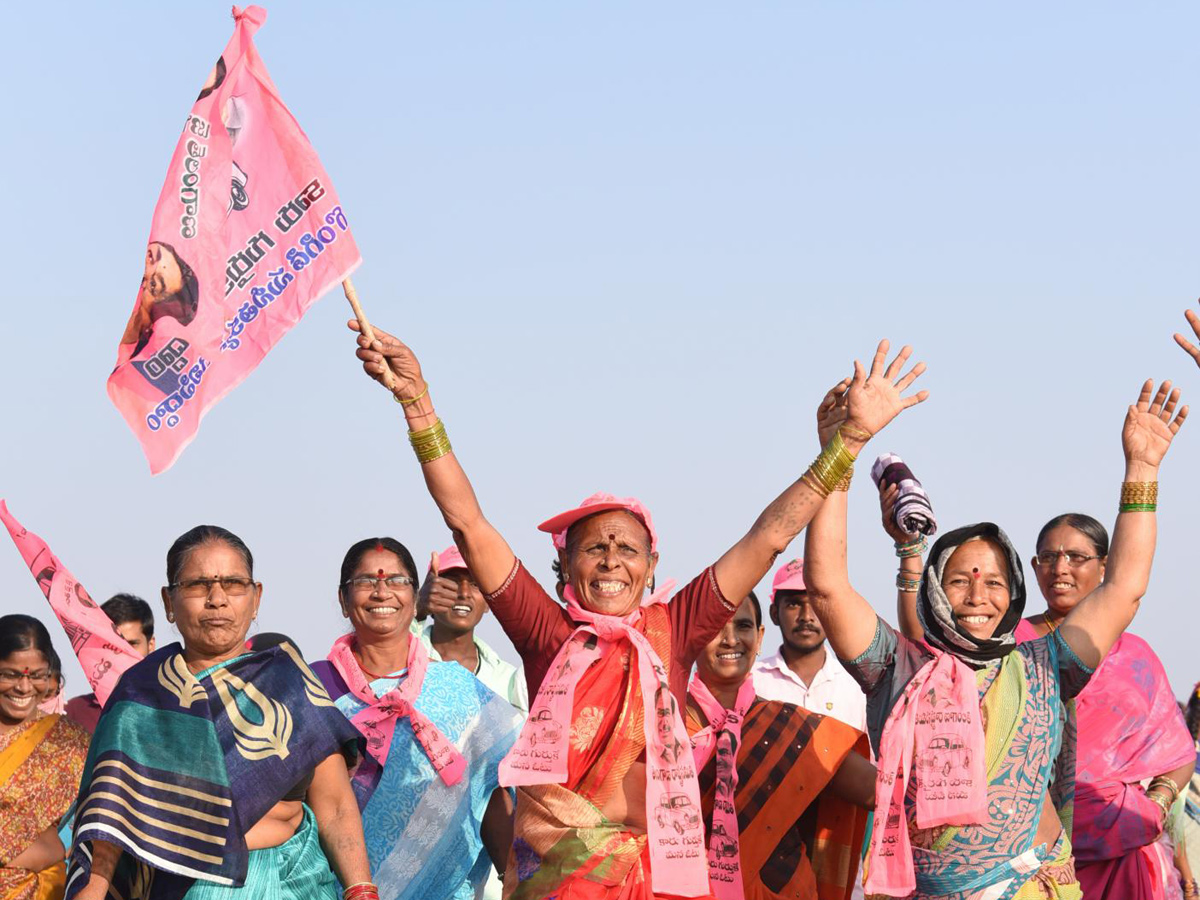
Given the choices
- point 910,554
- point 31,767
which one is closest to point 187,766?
point 31,767

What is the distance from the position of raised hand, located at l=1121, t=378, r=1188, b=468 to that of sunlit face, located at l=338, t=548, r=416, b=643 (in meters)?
3.23

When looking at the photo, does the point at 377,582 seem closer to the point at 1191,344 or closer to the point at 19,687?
the point at 19,687

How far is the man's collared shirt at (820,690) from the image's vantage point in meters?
10.2

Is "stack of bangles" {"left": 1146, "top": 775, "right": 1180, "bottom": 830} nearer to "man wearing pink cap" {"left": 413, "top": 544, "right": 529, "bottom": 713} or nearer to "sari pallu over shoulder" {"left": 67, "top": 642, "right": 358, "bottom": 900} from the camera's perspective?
"man wearing pink cap" {"left": 413, "top": 544, "right": 529, "bottom": 713}

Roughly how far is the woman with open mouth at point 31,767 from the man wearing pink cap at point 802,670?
148 inches

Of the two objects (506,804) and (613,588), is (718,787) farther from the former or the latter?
(613,588)

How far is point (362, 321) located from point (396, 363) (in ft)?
0.70

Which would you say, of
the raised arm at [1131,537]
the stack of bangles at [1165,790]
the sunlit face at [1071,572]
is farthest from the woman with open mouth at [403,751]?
the stack of bangles at [1165,790]

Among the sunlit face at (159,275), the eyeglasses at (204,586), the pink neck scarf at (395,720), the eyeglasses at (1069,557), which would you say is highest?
the sunlit face at (159,275)

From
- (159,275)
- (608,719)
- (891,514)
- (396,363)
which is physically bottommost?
(608,719)

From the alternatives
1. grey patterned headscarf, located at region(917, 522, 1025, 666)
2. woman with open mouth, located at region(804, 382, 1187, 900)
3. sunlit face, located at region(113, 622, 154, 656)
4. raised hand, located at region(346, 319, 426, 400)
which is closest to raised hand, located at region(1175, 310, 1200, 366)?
woman with open mouth, located at region(804, 382, 1187, 900)

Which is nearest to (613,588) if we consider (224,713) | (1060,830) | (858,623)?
(858,623)

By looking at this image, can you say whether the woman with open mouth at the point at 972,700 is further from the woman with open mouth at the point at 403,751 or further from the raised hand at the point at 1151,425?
the woman with open mouth at the point at 403,751

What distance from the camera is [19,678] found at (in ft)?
26.3
